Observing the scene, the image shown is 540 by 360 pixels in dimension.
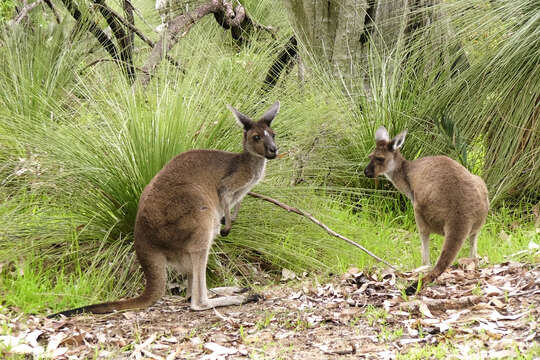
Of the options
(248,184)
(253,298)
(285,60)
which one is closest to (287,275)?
(253,298)

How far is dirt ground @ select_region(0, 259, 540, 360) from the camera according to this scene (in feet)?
10.9

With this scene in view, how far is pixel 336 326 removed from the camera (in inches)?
148

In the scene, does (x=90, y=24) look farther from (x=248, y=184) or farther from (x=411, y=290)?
(x=411, y=290)

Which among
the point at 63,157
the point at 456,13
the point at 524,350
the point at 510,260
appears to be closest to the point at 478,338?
the point at 524,350

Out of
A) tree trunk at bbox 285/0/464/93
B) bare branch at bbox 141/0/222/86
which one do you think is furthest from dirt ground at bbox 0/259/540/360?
tree trunk at bbox 285/0/464/93

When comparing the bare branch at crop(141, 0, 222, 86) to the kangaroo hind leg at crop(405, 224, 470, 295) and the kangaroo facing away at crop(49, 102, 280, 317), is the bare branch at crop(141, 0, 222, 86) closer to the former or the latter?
the kangaroo facing away at crop(49, 102, 280, 317)

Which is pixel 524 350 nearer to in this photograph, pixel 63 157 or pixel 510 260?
pixel 510 260

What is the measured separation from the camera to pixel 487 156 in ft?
19.5

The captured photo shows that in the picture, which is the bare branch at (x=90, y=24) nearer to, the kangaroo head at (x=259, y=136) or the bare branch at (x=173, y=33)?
the bare branch at (x=173, y=33)

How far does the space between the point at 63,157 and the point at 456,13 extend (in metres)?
3.57

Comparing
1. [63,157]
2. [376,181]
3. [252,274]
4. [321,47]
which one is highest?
[321,47]

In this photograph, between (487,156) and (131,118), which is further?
(487,156)

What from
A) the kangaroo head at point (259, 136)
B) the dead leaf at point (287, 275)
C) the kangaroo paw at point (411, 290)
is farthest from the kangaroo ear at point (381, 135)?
the kangaroo paw at point (411, 290)

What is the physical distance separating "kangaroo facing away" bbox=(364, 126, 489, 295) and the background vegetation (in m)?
0.64
